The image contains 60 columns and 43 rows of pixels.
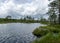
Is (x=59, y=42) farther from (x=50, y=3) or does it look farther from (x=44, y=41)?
(x=50, y=3)

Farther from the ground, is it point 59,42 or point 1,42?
point 59,42

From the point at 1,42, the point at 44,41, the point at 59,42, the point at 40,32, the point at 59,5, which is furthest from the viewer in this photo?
the point at 59,5

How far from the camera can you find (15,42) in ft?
99.8

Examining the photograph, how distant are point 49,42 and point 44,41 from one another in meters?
1.19

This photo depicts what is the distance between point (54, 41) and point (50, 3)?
1850 inches

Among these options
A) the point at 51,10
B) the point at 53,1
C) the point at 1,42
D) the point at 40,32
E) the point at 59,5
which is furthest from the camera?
the point at 51,10

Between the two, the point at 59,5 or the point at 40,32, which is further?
the point at 59,5

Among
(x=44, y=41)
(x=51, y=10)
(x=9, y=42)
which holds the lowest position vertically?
(x=9, y=42)

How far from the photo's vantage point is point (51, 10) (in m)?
70.8

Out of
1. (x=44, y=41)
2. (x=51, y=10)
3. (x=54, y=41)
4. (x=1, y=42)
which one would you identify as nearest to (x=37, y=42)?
(x=44, y=41)

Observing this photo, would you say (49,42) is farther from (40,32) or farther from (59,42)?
(40,32)

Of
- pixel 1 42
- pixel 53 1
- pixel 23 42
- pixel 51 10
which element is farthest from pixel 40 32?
pixel 51 10

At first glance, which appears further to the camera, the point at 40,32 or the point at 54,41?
the point at 40,32

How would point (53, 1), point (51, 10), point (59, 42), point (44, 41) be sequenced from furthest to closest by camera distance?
point (51, 10) < point (53, 1) < point (44, 41) < point (59, 42)
